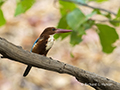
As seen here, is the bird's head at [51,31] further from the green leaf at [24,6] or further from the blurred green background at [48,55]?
the blurred green background at [48,55]

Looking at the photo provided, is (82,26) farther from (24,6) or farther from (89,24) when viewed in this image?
(24,6)

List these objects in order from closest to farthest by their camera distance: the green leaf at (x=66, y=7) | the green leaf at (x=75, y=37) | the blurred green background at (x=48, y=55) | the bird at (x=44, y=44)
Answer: the bird at (x=44, y=44) → the green leaf at (x=75, y=37) → the green leaf at (x=66, y=7) → the blurred green background at (x=48, y=55)

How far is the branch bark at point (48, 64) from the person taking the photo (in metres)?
1.19

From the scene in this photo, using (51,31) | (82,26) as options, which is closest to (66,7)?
(82,26)

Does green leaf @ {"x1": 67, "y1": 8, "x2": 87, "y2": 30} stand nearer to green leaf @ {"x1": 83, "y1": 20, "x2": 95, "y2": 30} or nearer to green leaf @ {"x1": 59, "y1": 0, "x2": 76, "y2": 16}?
green leaf @ {"x1": 83, "y1": 20, "x2": 95, "y2": 30}

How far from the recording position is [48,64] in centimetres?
131

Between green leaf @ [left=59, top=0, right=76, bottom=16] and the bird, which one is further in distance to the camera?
green leaf @ [left=59, top=0, right=76, bottom=16]

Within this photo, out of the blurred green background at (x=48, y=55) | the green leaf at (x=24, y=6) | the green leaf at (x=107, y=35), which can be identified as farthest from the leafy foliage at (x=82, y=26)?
the blurred green background at (x=48, y=55)

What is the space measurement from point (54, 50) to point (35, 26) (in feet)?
2.23

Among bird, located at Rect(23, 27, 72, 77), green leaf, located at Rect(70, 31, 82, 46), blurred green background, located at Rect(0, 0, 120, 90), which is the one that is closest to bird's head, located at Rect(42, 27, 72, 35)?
bird, located at Rect(23, 27, 72, 77)

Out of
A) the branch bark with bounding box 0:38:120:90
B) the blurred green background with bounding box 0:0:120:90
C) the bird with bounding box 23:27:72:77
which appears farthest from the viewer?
the blurred green background with bounding box 0:0:120:90

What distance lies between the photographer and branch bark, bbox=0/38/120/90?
1193 millimetres

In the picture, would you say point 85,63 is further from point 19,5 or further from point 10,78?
point 19,5

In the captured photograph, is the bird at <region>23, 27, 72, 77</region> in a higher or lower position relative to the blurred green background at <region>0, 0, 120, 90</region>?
higher
